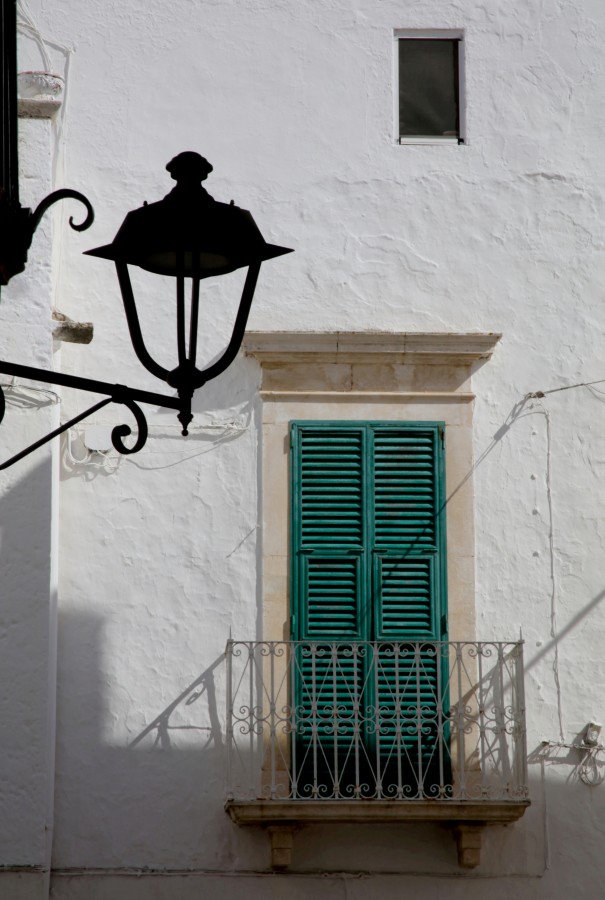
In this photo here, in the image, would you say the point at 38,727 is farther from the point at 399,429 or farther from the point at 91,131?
the point at 91,131

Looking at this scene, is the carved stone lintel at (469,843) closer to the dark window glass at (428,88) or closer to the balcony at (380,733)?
the balcony at (380,733)

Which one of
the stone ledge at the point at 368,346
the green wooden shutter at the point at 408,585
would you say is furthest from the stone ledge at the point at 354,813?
the stone ledge at the point at 368,346

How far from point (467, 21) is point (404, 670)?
13.3 feet

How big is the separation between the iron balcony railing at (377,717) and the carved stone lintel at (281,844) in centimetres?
18

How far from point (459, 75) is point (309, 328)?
75.4 inches

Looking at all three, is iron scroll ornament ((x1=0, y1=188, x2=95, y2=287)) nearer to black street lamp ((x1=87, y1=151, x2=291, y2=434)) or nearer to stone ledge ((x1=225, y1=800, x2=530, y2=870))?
black street lamp ((x1=87, y1=151, x2=291, y2=434))

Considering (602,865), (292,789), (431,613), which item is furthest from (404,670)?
(602,865)

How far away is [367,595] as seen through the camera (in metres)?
9.20

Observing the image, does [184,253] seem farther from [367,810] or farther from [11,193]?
[367,810]

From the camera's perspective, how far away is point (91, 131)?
31.6 ft

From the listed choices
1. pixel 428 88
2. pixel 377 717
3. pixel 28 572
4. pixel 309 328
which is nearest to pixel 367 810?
pixel 377 717

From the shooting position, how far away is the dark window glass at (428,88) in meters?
9.86

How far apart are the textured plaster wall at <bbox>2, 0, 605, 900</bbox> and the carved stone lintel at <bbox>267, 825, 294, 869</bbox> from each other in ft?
0.37

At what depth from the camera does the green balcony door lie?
891 centimetres
